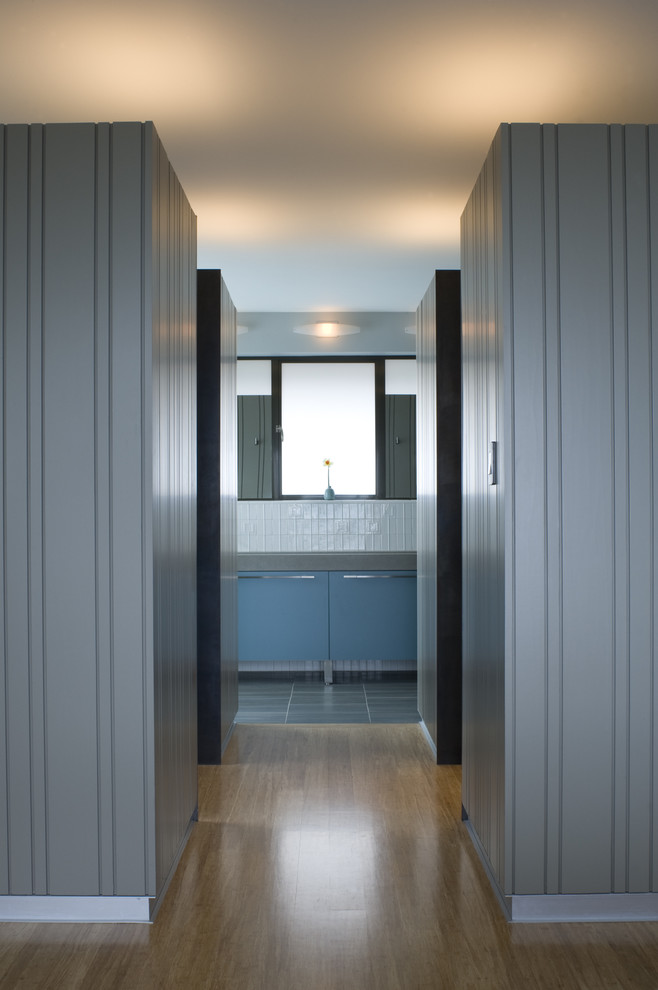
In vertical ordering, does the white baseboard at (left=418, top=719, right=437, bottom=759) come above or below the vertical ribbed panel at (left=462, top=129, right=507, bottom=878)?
below

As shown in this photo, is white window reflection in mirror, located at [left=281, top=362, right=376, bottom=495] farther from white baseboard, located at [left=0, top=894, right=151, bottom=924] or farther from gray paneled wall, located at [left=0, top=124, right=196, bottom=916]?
white baseboard, located at [left=0, top=894, right=151, bottom=924]

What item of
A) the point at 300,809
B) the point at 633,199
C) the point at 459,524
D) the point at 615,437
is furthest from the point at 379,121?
the point at 300,809

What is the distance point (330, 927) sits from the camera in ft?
9.51

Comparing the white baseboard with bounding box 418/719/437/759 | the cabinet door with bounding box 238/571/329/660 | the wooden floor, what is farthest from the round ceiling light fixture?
the wooden floor

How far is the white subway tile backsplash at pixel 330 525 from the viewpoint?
748 cm

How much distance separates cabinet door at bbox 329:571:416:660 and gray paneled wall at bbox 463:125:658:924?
12.6 feet

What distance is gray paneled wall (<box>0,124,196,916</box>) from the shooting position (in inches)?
114

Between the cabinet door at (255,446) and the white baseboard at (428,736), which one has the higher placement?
the cabinet door at (255,446)

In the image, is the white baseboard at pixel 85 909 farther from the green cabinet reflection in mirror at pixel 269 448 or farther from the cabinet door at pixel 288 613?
the green cabinet reflection in mirror at pixel 269 448

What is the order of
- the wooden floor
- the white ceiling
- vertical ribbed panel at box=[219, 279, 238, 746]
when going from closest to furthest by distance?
1. the wooden floor
2. the white ceiling
3. vertical ribbed panel at box=[219, 279, 238, 746]

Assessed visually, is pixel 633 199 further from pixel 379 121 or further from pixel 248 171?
pixel 248 171

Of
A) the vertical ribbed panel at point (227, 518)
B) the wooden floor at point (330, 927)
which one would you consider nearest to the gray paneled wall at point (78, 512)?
the wooden floor at point (330, 927)

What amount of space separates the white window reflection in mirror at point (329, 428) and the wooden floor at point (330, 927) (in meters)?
3.68

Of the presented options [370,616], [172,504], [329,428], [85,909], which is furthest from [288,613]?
[85,909]
